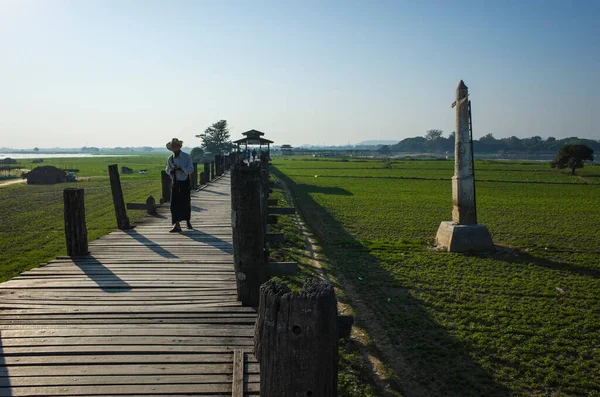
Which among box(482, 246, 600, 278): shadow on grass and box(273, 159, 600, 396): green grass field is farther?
box(482, 246, 600, 278): shadow on grass

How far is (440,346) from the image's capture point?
488 centimetres

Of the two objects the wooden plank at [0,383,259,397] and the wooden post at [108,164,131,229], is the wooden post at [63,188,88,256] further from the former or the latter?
the wooden plank at [0,383,259,397]

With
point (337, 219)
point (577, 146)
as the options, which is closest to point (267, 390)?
point (337, 219)

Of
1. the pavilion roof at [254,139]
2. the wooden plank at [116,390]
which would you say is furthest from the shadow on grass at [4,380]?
the pavilion roof at [254,139]

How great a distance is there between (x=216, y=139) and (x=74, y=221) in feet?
227

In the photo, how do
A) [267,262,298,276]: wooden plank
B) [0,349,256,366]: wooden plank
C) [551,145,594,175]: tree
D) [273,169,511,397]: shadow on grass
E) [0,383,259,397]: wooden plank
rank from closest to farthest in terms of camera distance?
[0,383,259,397]: wooden plank
[0,349,256,366]: wooden plank
[273,169,511,397]: shadow on grass
[267,262,298,276]: wooden plank
[551,145,594,175]: tree

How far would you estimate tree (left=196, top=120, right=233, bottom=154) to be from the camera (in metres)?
73.7

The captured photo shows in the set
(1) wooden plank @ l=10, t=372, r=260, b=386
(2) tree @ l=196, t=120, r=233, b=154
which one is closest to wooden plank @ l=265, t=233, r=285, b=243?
(1) wooden plank @ l=10, t=372, r=260, b=386

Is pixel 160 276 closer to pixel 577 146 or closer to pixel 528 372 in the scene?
pixel 528 372

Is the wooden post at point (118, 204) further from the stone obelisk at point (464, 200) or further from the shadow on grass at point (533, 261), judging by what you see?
the shadow on grass at point (533, 261)

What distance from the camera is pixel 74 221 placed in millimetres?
6125

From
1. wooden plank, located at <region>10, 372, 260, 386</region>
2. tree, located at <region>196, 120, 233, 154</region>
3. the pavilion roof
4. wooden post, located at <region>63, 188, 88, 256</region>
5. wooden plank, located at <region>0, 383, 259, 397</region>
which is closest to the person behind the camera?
wooden plank, located at <region>0, 383, 259, 397</region>

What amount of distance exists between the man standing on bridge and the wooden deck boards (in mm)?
1684

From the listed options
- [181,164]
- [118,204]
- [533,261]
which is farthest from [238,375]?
[533,261]
